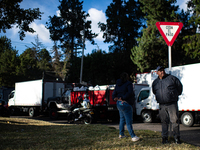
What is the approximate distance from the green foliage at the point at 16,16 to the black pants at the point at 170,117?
10.2m

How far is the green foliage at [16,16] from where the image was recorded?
12.4 meters

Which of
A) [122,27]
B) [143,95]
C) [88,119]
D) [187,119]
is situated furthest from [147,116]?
[122,27]

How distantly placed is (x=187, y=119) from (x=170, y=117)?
7.05 m

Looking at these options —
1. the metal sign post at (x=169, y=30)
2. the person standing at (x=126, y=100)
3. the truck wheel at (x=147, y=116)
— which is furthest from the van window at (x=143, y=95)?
the person standing at (x=126, y=100)

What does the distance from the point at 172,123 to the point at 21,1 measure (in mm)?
10965

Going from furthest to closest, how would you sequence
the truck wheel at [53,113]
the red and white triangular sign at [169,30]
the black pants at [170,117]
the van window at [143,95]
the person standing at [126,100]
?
1. the truck wheel at [53,113]
2. the van window at [143,95]
3. the red and white triangular sign at [169,30]
4. the person standing at [126,100]
5. the black pants at [170,117]

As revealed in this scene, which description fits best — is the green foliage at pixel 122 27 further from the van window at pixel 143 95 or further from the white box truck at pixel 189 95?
the white box truck at pixel 189 95

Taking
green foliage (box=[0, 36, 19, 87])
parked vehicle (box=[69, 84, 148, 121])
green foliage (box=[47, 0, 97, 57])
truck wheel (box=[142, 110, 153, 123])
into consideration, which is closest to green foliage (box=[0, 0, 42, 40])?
parked vehicle (box=[69, 84, 148, 121])

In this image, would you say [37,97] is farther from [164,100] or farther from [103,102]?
[164,100]

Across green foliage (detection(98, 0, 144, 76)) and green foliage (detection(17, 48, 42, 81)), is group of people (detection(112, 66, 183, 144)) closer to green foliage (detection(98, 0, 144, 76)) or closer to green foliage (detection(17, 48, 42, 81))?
green foliage (detection(98, 0, 144, 76))

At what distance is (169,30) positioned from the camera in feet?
21.6

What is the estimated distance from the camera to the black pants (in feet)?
18.0

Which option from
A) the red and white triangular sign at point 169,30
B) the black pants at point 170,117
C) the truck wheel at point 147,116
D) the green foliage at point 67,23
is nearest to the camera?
the black pants at point 170,117

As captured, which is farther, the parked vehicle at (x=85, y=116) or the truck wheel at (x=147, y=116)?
the truck wheel at (x=147, y=116)
